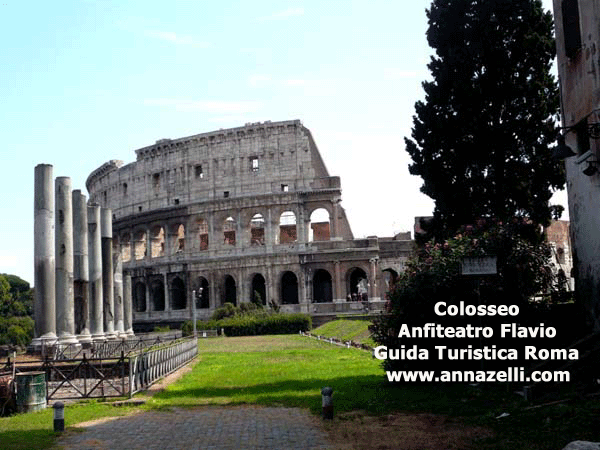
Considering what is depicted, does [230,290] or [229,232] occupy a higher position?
[229,232]

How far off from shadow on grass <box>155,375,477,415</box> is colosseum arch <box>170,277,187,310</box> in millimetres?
43217

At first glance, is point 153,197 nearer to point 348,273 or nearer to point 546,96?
point 348,273

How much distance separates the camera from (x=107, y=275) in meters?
32.8

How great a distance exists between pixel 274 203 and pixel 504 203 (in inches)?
1418

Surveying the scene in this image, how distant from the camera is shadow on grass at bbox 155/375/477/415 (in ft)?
38.8

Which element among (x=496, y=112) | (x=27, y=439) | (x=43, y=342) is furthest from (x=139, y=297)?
(x=27, y=439)

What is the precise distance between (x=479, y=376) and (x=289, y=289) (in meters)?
43.6

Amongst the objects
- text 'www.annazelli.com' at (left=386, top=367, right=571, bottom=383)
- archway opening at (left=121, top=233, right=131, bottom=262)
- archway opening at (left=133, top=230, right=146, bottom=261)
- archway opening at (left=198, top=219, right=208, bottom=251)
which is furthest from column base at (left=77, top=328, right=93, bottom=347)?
archway opening at (left=121, top=233, right=131, bottom=262)

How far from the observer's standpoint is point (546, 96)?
20359mm

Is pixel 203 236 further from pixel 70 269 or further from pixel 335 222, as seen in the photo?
pixel 70 269

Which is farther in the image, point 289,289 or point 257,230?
point 257,230

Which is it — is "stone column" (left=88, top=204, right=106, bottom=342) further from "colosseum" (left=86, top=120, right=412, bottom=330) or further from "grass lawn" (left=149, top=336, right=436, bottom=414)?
"colosseum" (left=86, top=120, right=412, bottom=330)

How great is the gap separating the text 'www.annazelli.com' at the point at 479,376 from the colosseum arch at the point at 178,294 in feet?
151

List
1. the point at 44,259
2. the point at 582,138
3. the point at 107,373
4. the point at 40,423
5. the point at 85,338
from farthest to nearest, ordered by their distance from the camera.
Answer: the point at 85,338 < the point at 44,259 < the point at 107,373 < the point at 582,138 < the point at 40,423
